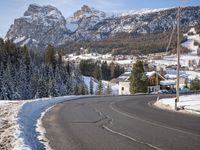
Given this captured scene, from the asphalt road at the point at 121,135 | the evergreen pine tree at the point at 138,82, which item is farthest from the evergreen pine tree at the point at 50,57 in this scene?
the asphalt road at the point at 121,135

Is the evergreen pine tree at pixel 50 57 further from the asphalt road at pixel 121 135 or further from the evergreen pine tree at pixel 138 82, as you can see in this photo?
the asphalt road at pixel 121 135

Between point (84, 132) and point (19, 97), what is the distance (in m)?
74.3

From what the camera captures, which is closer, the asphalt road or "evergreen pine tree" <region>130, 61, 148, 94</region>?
the asphalt road

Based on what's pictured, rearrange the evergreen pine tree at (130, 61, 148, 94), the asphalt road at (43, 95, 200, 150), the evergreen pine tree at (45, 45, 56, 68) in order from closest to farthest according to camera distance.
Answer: the asphalt road at (43, 95, 200, 150)
the evergreen pine tree at (130, 61, 148, 94)
the evergreen pine tree at (45, 45, 56, 68)

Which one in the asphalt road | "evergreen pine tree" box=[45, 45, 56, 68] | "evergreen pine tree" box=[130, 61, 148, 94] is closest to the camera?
the asphalt road

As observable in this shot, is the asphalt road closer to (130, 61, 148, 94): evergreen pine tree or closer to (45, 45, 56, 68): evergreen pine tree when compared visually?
(130, 61, 148, 94): evergreen pine tree

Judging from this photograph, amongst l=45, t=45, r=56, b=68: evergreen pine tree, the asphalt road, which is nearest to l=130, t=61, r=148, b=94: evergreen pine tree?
l=45, t=45, r=56, b=68: evergreen pine tree

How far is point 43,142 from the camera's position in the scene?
1303 centimetres

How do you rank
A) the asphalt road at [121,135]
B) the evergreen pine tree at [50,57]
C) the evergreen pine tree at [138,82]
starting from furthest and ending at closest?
the evergreen pine tree at [50,57] < the evergreen pine tree at [138,82] < the asphalt road at [121,135]

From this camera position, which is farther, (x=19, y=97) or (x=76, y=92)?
(x=76, y=92)

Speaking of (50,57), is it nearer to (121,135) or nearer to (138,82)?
(138,82)

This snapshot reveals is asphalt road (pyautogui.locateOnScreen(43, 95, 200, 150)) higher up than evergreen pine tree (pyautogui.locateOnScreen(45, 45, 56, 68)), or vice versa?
evergreen pine tree (pyautogui.locateOnScreen(45, 45, 56, 68))

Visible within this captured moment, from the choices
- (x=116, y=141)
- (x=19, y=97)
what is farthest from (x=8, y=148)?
(x=19, y=97)

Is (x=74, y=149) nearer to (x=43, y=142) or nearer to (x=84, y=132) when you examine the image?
(x=43, y=142)
